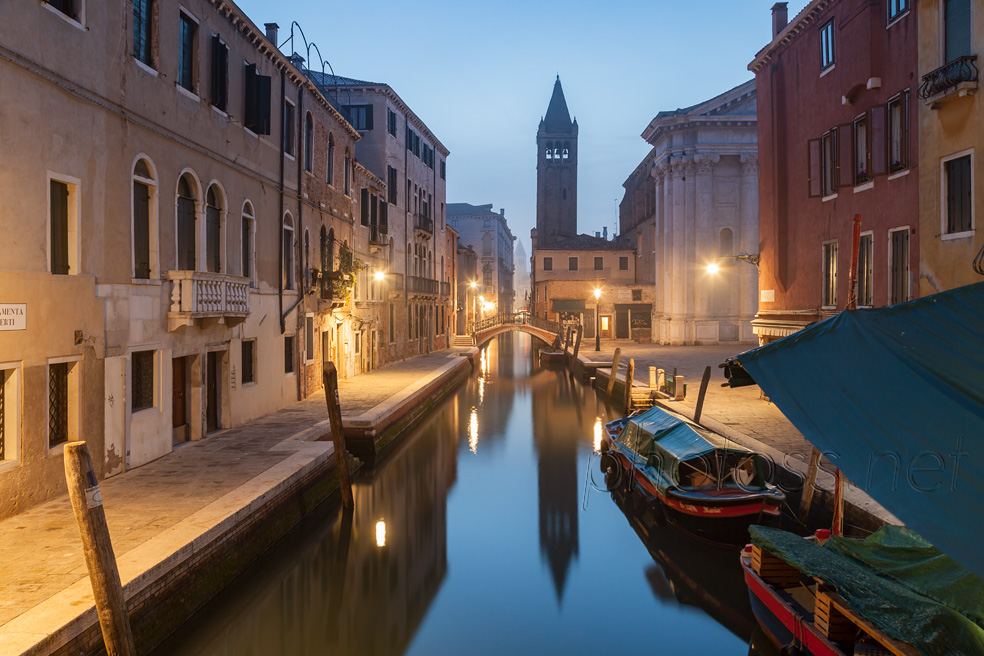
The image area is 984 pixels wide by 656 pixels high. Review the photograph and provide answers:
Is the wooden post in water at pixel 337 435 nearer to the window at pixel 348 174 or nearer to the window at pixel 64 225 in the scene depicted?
the window at pixel 64 225

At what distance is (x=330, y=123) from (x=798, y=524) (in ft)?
51.9

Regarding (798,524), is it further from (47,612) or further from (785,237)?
(785,237)

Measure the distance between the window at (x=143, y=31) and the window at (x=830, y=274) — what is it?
1336 centimetres

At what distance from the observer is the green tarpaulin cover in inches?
189

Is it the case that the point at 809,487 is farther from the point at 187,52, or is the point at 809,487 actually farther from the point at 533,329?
the point at 533,329

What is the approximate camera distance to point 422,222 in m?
32.7

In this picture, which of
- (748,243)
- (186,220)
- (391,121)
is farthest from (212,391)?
(748,243)

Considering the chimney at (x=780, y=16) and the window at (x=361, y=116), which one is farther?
the window at (x=361, y=116)

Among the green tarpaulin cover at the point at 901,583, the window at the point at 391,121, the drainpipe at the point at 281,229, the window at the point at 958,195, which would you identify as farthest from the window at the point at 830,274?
the window at the point at 391,121

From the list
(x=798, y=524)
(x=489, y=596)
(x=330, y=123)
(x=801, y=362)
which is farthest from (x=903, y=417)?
(x=330, y=123)

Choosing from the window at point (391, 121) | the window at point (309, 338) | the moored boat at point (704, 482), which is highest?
the window at point (391, 121)

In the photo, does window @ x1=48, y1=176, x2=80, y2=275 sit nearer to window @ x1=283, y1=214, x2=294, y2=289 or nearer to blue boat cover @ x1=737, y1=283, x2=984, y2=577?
window @ x1=283, y1=214, x2=294, y2=289

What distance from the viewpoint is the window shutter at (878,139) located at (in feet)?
41.2

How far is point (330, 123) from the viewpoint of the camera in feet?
64.5
